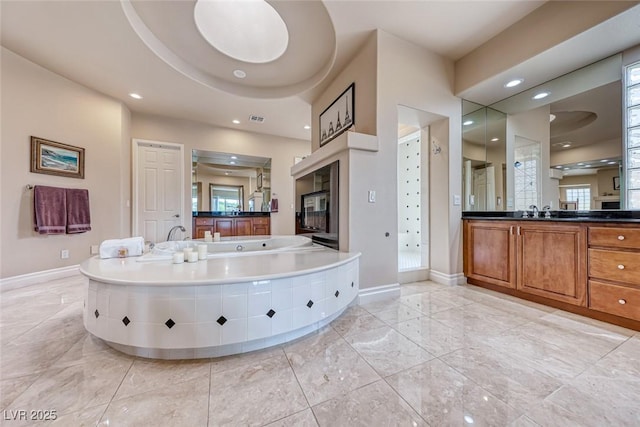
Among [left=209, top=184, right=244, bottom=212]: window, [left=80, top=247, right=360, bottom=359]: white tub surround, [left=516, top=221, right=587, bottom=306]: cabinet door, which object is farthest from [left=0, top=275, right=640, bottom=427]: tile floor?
[left=209, top=184, right=244, bottom=212]: window

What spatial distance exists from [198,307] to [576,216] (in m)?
3.62

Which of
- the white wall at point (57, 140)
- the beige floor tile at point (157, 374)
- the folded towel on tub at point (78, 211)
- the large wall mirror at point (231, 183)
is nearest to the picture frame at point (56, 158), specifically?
the white wall at point (57, 140)

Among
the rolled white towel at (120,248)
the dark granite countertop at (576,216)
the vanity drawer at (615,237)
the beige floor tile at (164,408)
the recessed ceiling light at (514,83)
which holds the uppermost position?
the recessed ceiling light at (514,83)

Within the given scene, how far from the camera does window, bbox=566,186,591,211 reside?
7.95ft

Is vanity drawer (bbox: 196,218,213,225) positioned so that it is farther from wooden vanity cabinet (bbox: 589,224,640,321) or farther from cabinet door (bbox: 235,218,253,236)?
wooden vanity cabinet (bbox: 589,224,640,321)

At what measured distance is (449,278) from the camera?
2.88 meters

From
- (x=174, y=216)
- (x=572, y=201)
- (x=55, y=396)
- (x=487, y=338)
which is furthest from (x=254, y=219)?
(x=572, y=201)

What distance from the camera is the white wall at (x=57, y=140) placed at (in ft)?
8.93

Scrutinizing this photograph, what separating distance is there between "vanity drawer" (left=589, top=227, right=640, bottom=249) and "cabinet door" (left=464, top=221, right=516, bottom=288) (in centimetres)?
59

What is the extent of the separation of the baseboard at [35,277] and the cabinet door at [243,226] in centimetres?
247

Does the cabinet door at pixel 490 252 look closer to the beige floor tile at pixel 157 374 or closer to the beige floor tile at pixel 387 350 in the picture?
the beige floor tile at pixel 387 350

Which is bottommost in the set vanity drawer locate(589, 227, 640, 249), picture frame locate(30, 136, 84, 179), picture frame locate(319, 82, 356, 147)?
vanity drawer locate(589, 227, 640, 249)

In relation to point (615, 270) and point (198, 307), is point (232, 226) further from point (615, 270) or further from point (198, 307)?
point (615, 270)

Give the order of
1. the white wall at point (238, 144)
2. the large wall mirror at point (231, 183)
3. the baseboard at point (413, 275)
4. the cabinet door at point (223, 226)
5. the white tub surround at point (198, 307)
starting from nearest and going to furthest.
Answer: the white tub surround at point (198, 307), the baseboard at point (413, 275), the white wall at point (238, 144), the cabinet door at point (223, 226), the large wall mirror at point (231, 183)
